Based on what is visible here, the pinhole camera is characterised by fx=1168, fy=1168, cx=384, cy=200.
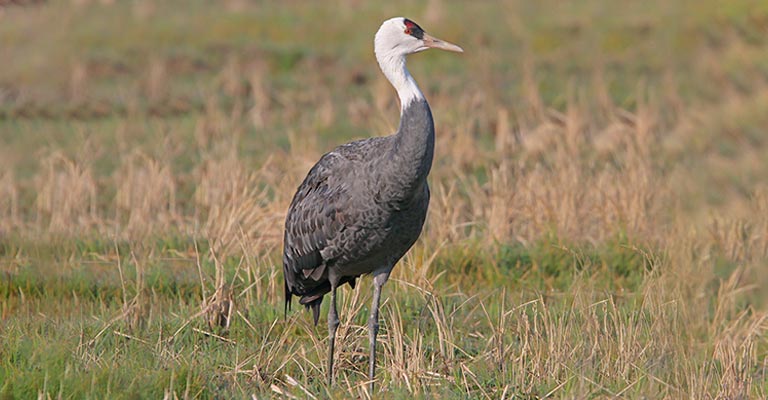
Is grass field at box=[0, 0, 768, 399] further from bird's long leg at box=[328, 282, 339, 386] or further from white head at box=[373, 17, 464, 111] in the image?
white head at box=[373, 17, 464, 111]

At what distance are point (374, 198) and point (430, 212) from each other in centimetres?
313

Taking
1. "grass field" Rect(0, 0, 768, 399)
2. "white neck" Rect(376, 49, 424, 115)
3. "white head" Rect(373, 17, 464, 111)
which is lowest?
"grass field" Rect(0, 0, 768, 399)

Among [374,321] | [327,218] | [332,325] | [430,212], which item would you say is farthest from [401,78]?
[430,212]

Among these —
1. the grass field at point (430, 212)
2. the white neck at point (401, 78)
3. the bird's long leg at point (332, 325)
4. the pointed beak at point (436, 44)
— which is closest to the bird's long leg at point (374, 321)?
the grass field at point (430, 212)

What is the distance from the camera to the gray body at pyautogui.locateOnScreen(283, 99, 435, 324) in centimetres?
584

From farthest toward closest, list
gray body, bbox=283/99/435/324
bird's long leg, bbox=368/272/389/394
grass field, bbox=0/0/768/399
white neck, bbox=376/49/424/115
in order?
bird's long leg, bbox=368/272/389/394 → grass field, bbox=0/0/768/399 → white neck, bbox=376/49/424/115 → gray body, bbox=283/99/435/324

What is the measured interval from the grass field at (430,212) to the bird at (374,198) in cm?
43

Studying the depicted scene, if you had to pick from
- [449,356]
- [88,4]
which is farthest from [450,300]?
[88,4]

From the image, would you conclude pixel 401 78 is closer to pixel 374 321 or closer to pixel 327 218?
pixel 327 218

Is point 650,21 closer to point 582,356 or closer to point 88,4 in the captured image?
point 88,4

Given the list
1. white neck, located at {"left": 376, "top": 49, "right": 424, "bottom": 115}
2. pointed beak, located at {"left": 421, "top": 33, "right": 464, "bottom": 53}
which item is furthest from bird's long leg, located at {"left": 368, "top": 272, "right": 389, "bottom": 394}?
pointed beak, located at {"left": 421, "top": 33, "right": 464, "bottom": 53}

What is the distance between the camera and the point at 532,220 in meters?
9.05

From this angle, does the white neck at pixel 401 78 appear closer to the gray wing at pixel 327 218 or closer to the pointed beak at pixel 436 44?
the pointed beak at pixel 436 44

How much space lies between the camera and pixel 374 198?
5.96m
